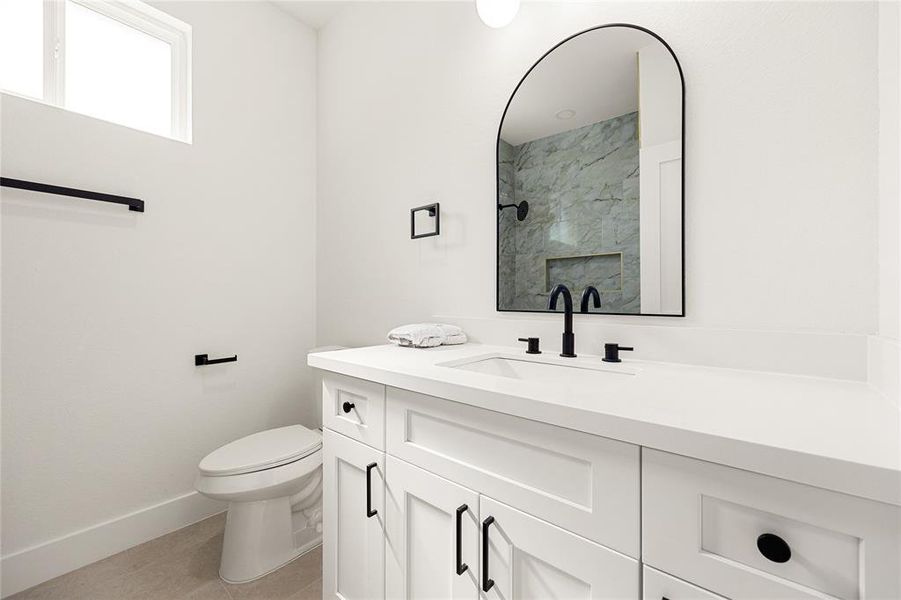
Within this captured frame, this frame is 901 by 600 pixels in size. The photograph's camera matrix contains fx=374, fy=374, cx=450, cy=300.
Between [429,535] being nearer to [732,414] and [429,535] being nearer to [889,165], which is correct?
[732,414]

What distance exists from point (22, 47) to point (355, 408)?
6.69 ft

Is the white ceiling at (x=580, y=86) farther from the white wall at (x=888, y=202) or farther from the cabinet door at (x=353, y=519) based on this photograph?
the cabinet door at (x=353, y=519)

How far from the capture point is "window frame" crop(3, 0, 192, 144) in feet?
5.13

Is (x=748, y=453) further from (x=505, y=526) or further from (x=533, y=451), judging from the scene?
(x=505, y=526)

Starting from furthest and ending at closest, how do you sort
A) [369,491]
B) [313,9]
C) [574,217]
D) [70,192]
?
[313,9] → [70,192] → [574,217] → [369,491]

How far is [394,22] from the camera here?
72.5 inches

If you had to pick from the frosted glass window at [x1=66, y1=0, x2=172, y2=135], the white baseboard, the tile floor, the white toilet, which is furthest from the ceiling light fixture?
the white baseboard

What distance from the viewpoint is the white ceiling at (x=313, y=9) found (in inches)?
83.7

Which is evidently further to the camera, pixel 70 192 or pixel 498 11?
pixel 70 192

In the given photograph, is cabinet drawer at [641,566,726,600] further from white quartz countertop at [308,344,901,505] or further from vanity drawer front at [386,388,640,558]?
white quartz countertop at [308,344,901,505]

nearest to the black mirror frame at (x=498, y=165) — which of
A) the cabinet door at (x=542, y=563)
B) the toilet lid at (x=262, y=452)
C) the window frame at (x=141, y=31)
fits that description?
the cabinet door at (x=542, y=563)

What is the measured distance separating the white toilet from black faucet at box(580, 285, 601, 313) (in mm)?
1249

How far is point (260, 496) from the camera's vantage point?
144 cm

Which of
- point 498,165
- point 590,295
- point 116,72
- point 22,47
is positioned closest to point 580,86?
point 498,165
